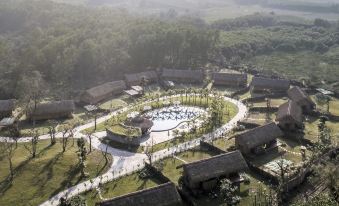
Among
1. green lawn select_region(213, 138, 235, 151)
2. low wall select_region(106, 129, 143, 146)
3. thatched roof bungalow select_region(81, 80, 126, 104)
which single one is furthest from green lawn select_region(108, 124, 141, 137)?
thatched roof bungalow select_region(81, 80, 126, 104)

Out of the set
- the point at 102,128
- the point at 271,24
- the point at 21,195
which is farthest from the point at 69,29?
the point at 271,24

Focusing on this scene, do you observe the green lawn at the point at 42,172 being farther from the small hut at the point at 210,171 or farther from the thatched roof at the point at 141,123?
the small hut at the point at 210,171

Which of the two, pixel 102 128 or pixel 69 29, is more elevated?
pixel 69 29

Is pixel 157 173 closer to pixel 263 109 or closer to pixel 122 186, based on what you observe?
pixel 122 186

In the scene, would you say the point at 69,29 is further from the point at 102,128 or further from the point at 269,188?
the point at 269,188

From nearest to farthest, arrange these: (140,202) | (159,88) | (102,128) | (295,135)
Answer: (140,202)
(295,135)
(102,128)
(159,88)

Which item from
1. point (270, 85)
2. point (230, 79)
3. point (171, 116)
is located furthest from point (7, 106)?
point (270, 85)

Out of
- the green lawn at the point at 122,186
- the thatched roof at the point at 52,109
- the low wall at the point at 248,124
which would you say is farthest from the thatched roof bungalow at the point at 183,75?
the green lawn at the point at 122,186

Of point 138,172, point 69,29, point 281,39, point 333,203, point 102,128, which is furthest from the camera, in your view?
point 281,39

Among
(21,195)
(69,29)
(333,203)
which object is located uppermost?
(69,29)
